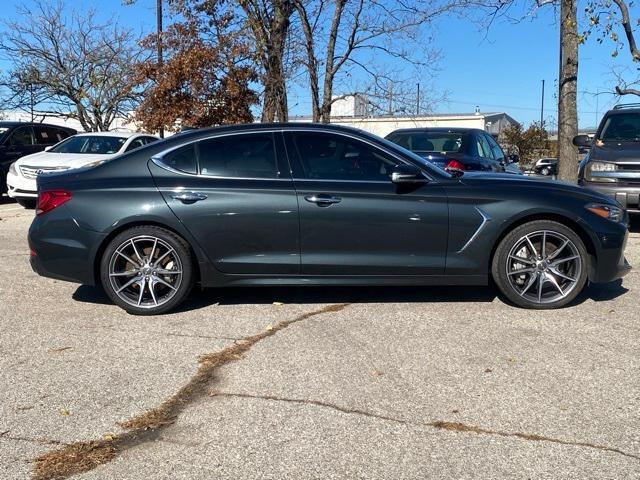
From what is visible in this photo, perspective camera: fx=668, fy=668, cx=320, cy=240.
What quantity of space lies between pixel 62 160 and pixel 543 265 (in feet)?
33.4

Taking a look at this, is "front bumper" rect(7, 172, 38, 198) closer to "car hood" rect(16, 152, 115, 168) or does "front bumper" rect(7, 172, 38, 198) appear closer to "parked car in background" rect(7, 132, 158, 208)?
"parked car in background" rect(7, 132, 158, 208)

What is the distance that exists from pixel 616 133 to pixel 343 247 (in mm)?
7380

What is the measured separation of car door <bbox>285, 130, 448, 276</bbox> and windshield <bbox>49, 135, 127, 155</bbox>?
929 centimetres

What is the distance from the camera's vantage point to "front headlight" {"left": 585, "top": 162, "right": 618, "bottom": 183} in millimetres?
10086

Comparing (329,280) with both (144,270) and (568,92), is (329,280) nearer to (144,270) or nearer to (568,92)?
(144,270)

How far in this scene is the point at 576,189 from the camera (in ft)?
19.2

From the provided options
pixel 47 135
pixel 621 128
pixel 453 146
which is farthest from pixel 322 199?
pixel 47 135

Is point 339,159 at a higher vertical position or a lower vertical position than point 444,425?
higher

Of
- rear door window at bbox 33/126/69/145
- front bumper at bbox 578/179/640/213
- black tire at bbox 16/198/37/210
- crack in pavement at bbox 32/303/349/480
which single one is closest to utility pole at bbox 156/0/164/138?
rear door window at bbox 33/126/69/145

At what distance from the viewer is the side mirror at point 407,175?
217 inches

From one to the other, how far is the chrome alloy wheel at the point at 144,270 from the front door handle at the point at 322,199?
1.22m

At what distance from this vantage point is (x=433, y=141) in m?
10.3

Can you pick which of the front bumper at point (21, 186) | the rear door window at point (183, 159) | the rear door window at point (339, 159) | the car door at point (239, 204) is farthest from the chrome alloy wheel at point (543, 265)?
the front bumper at point (21, 186)

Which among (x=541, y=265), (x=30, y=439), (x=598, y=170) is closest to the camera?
(x=30, y=439)
